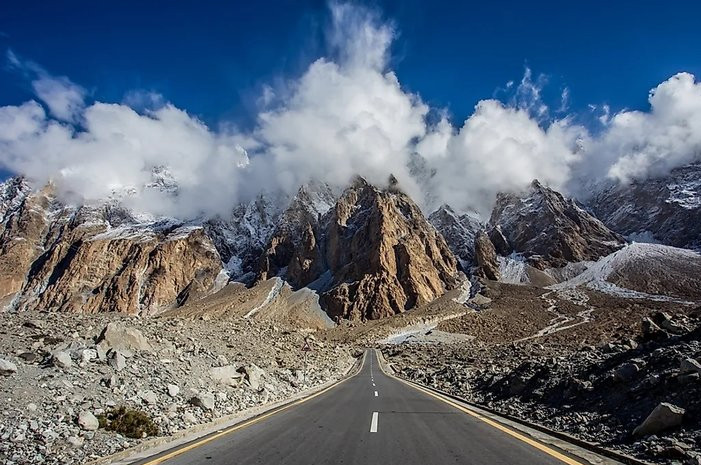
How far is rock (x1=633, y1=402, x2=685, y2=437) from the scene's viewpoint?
9.28 metres

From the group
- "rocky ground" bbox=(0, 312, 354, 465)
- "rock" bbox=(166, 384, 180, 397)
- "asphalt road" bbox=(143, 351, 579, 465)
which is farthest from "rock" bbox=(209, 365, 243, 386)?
"asphalt road" bbox=(143, 351, 579, 465)

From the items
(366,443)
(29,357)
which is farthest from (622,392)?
(29,357)

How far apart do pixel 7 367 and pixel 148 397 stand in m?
3.31

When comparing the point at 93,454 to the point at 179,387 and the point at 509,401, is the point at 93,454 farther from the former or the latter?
the point at 509,401

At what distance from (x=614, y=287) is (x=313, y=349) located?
164710mm

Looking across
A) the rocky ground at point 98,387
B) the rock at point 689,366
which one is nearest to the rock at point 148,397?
the rocky ground at point 98,387

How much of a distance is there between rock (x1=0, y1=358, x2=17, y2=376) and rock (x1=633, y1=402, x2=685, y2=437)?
14052 mm

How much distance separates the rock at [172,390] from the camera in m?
13.8

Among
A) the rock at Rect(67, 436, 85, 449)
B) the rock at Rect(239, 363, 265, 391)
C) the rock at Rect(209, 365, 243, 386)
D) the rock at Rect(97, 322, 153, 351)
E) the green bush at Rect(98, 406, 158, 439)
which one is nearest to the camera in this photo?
the rock at Rect(67, 436, 85, 449)

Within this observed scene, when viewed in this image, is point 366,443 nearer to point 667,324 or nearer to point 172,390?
point 172,390

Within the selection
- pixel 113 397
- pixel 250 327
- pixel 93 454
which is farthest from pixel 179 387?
pixel 250 327

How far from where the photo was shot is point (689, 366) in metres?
10.7

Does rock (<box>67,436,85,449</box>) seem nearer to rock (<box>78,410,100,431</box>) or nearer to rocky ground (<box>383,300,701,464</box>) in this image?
rock (<box>78,410,100,431</box>)

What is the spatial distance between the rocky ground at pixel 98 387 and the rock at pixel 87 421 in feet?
0.07
